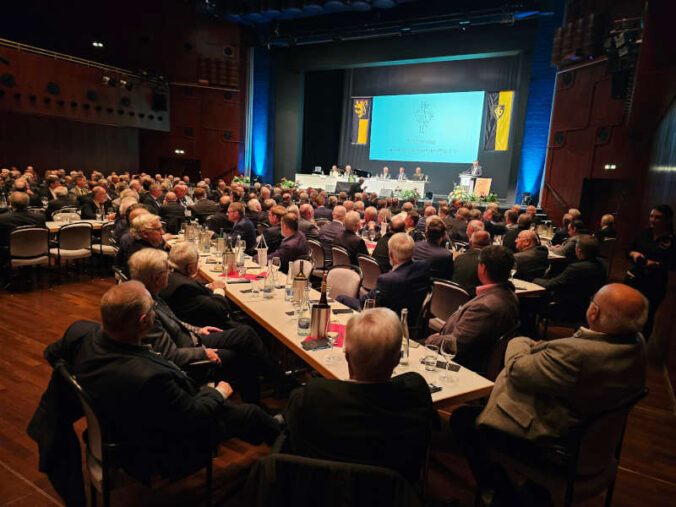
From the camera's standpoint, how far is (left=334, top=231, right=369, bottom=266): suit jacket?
5684mm

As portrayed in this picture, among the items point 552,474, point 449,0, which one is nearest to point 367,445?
point 552,474

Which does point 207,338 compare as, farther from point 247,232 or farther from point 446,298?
point 247,232

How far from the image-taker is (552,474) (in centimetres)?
208

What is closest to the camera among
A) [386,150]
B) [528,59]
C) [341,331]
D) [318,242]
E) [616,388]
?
[616,388]

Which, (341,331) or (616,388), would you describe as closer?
(616,388)

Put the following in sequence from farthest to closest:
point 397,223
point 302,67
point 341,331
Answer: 1. point 302,67
2. point 397,223
3. point 341,331

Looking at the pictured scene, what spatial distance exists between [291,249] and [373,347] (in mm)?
3590

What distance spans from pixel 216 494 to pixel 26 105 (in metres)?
14.8

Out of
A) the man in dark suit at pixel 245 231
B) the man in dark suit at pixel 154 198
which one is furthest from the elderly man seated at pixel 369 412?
the man in dark suit at pixel 154 198

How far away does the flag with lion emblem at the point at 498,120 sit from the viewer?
1598 cm

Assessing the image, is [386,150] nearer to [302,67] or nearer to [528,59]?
[302,67]

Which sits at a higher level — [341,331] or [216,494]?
[341,331]

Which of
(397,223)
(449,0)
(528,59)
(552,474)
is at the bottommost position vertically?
(552,474)

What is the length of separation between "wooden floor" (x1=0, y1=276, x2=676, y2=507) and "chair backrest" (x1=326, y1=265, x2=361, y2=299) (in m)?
1.44
